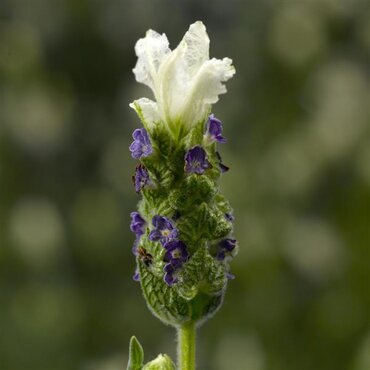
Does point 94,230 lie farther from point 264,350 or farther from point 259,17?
point 259,17

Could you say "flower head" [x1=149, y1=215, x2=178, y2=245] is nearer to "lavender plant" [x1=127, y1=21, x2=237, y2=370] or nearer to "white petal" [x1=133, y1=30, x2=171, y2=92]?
"lavender plant" [x1=127, y1=21, x2=237, y2=370]

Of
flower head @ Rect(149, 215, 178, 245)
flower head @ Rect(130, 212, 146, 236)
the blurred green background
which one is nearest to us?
flower head @ Rect(149, 215, 178, 245)

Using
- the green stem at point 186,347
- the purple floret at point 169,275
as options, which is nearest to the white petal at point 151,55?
the purple floret at point 169,275

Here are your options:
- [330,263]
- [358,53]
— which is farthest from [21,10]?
[330,263]

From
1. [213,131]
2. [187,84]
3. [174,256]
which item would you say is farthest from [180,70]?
[174,256]

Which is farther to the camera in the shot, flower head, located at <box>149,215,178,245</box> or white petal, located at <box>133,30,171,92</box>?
white petal, located at <box>133,30,171,92</box>

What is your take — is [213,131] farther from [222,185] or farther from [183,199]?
[222,185]

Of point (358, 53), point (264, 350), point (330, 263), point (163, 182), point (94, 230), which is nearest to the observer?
point (163, 182)

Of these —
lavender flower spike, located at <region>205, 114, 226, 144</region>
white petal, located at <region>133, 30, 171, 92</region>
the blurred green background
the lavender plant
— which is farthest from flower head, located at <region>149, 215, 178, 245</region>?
the blurred green background
